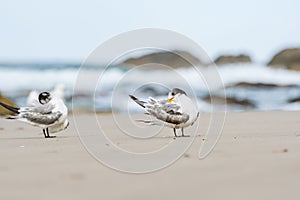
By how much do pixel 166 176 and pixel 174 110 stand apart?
204cm

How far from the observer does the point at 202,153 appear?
322 centimetres

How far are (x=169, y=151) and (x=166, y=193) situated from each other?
1271 millimetres

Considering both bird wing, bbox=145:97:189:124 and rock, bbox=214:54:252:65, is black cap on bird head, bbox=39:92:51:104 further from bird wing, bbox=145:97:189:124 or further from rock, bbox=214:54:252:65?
rock, bbox=214:54:252:65

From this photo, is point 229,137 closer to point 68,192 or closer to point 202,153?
point 202,153

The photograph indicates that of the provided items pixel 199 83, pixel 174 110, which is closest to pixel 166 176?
pixel 174 110

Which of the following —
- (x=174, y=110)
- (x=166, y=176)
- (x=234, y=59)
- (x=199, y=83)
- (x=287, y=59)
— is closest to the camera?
(x=166, y=176)

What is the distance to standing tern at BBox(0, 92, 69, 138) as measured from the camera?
4.49 meters

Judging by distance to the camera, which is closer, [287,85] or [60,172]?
[60,172]

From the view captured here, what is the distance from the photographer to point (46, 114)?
4484 millimetres

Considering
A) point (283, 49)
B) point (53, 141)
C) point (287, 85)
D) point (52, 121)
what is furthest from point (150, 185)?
point (283, 49)

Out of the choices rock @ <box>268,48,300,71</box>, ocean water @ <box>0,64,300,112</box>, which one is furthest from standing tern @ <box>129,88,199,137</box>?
rock @ <box>268,48,300,71</box>

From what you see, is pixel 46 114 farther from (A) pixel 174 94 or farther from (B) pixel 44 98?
(A) pixel 174 94

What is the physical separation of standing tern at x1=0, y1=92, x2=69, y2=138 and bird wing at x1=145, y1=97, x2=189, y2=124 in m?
0.69

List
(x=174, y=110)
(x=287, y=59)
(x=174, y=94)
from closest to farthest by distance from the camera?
(x=174, y=110)
(x=174, y=94)
(x=287, y=59)
